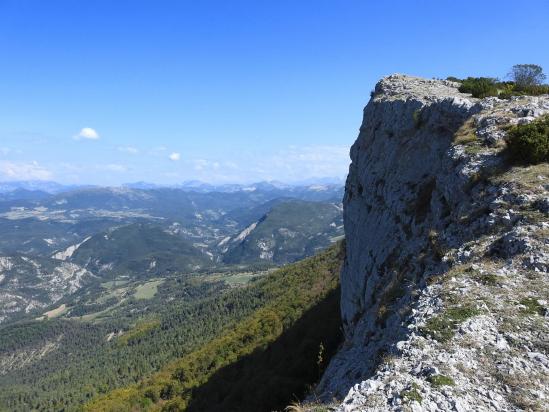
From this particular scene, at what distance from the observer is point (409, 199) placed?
31047 mm

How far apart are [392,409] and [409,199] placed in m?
22.3

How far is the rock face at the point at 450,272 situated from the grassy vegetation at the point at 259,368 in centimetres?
525

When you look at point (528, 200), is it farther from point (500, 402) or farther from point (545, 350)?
point (500, 402)

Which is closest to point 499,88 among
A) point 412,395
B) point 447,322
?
point 447,322

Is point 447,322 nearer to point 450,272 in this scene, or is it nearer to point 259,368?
point 450,272

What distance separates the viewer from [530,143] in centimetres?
2273

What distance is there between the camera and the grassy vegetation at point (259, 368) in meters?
44.2

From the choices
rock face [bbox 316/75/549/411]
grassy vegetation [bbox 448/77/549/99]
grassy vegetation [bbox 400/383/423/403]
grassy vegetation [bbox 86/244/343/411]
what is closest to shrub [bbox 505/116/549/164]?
rock face [bbox 316/75/549/411]

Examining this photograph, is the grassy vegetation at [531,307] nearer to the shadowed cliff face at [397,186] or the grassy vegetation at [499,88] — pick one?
the shadowed cliff face at [397,186]

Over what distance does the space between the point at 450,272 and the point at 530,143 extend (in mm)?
10764

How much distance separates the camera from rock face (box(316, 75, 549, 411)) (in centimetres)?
1174

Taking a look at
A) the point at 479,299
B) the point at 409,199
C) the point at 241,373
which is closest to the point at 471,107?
the point at 409,199

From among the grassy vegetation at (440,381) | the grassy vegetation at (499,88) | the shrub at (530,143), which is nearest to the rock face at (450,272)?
the grassy vegetation at (440,381)

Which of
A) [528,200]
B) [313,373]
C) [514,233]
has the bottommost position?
[313,373]
